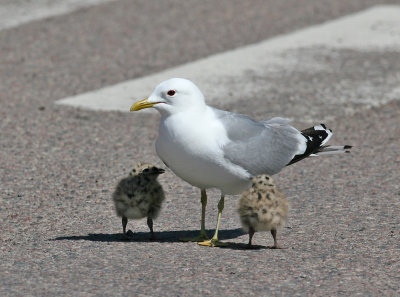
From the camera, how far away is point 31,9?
47.6 ft

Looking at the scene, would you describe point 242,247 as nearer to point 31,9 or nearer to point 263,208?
point 263,208

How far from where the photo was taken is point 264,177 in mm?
6375

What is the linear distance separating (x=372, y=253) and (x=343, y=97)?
16.6 feet

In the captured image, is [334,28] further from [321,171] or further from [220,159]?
[220,159]

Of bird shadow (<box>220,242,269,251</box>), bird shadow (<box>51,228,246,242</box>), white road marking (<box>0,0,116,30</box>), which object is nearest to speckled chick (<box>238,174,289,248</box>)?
bird shadow (<box>220,242,269,251</box>)

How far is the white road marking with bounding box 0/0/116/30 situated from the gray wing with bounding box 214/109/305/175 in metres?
7.81

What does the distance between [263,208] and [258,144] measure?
679mm

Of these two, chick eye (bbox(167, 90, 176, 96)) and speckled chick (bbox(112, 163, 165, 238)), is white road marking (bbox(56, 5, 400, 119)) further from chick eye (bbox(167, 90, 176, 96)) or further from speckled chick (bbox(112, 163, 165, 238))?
chick eye (bbox(167, 90, 176, 96))

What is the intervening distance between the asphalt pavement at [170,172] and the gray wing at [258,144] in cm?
58

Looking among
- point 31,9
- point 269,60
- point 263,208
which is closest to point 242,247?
point 263,208

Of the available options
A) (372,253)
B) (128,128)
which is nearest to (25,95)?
(128,128)

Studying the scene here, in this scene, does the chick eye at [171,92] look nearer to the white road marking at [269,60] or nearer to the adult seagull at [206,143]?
the adult seagull at [206,143]

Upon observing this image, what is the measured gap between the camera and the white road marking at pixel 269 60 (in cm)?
1082

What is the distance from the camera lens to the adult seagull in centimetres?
625
